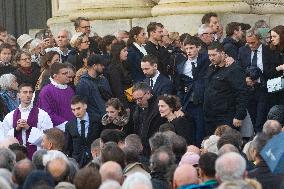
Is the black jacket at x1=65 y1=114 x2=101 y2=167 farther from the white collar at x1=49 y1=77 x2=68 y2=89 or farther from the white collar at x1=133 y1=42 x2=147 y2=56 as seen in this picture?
the white collar at x1=133 y1=42 x2=147 y2=56

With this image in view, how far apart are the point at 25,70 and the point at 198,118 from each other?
2.86 meters

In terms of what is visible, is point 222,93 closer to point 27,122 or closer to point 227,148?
point 27,122

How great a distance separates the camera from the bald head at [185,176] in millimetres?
11930

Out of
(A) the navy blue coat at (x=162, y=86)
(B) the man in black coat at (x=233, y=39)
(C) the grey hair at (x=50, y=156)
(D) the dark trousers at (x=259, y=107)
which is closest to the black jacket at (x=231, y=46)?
(B) the man in black coat at (x=233, y=39)

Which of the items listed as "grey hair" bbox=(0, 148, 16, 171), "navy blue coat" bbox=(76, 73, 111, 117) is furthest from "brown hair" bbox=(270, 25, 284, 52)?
"grey hair" bbox=(0, 148, 16, 171)

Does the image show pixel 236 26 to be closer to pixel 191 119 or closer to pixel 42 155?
pixel 191 119

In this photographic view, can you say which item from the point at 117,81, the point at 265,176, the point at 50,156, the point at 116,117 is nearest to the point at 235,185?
the point at 265,176

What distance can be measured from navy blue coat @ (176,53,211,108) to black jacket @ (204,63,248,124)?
0.21 m

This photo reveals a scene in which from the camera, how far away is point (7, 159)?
13.6 metres

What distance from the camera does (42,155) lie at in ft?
45.5

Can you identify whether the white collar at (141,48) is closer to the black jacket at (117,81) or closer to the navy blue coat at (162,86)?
the black jacket at (117,81)

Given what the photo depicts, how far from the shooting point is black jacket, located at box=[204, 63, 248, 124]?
17.5 meters

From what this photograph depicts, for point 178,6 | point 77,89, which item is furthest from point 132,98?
point 178,6

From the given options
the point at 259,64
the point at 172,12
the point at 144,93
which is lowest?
the point at 144,93
